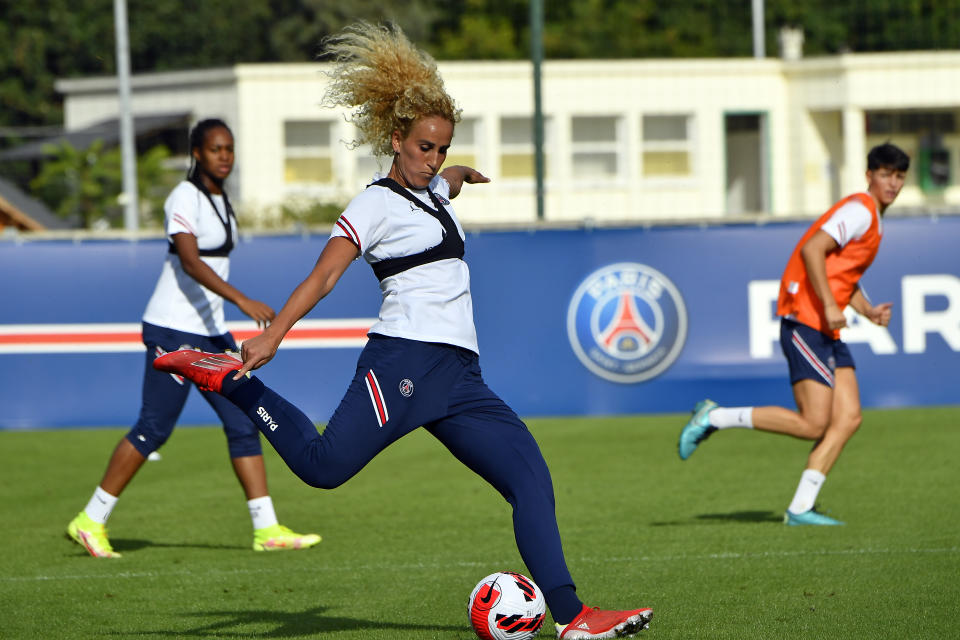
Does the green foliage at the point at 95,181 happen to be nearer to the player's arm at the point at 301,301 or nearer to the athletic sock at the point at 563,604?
the player's arm at the point at 301,301

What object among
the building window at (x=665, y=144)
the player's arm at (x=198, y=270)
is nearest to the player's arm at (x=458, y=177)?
the player's arm at (x=198, y=270)

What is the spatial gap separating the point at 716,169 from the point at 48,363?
75.8 feet

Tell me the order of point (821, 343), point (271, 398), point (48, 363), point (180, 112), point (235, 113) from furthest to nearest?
point (180, 112), point (235, 113), point (48, 363), point (821, 343), point (271, 398)

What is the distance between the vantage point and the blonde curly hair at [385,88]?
5.45 m

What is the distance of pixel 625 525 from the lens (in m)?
8.37

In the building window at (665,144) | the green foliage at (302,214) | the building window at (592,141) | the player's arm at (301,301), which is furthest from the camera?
the building window at (665,144)

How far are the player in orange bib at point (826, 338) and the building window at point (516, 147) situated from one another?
2521cm

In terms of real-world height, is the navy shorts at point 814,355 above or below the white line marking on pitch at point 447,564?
above

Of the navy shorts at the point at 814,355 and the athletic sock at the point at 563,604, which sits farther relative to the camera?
the navy shorts at the point at 814,355

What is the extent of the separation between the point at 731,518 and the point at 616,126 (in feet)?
85.9

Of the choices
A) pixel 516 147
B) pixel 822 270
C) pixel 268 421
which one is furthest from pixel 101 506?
pixel 516 147

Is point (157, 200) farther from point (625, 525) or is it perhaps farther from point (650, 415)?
point (625, 525)

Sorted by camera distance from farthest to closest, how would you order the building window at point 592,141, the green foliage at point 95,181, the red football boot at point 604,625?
the green foliage at point 95,181 < the building window at point 592,141 < the red football boot at point 604,625

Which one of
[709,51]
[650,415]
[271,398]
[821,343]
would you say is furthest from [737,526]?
[709,51]
